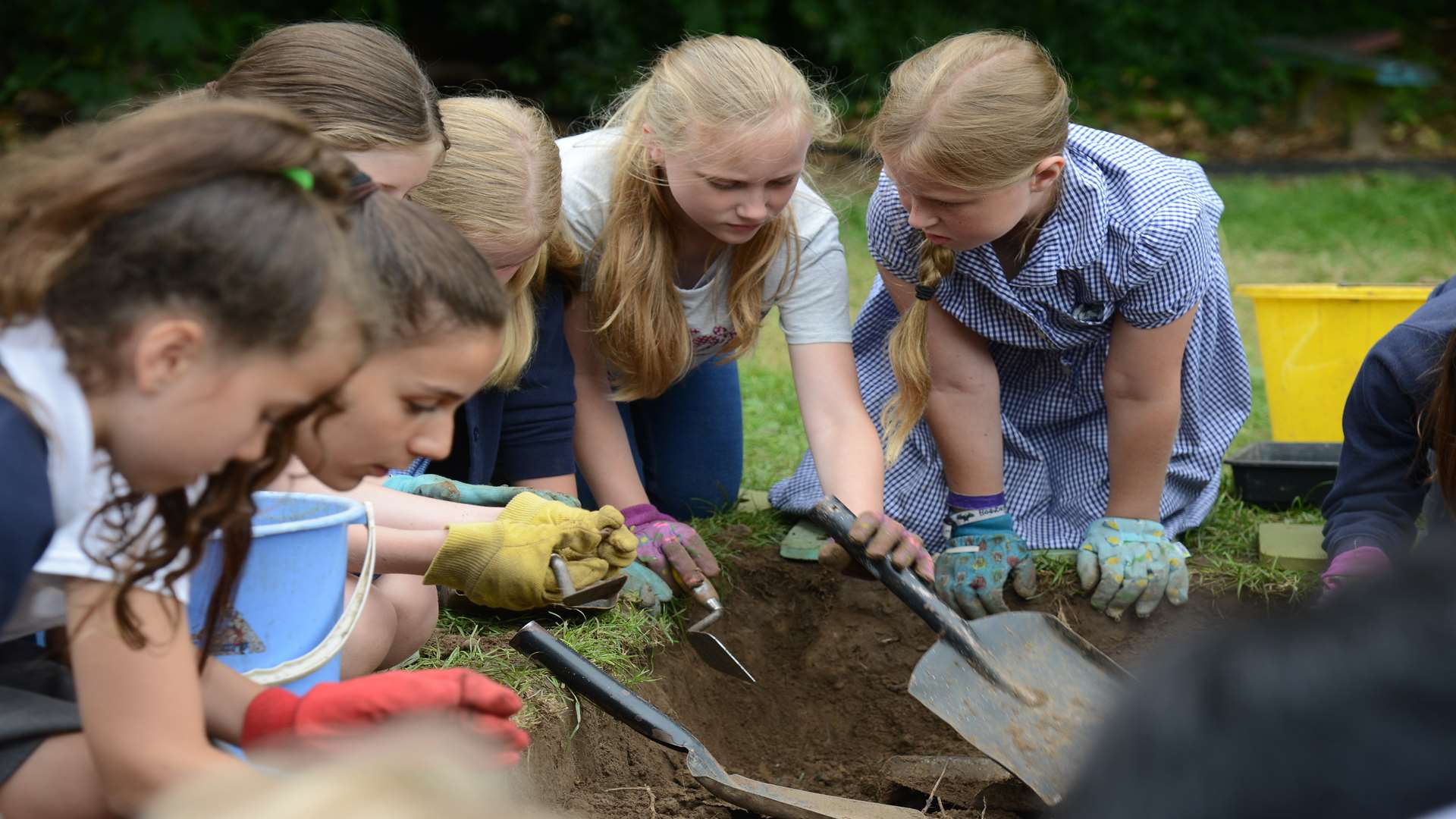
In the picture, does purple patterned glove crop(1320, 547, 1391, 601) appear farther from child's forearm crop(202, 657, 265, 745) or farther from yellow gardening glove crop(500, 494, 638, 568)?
child's forearm crop(202, 657, 265, 745)

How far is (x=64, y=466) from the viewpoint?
3.80ft

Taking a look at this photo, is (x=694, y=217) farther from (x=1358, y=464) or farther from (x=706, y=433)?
(x=1358, y=464)

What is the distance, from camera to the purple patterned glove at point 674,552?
2.49 metres

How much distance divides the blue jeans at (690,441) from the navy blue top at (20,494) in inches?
73.0

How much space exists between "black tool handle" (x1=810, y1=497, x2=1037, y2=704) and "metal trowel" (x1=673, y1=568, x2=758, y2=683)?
27 cm

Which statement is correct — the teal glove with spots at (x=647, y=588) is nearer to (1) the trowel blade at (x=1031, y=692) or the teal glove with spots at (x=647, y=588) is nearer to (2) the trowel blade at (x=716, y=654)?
(2) the trowel blade at (x=716, y=654)

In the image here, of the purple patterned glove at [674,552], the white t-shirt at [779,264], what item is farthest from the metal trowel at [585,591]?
the white t-shirt at [779,264]

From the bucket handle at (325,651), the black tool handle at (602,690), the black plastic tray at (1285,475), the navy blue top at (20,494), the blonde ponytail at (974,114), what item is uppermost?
the navy blue top at (20,494)

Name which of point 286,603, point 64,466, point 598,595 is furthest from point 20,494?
point 598,595

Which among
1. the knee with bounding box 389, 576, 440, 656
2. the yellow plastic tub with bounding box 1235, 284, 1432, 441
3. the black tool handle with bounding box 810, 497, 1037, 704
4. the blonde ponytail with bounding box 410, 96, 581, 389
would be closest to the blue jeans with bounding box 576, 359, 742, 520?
the blonde ponytail with bounding box 410, 96, 581, 389

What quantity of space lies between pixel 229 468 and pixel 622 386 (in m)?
1.51

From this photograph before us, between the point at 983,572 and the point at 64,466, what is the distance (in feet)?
6.04

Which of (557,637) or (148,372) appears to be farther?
(557,637)

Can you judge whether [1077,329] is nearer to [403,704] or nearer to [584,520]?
[584,520]
